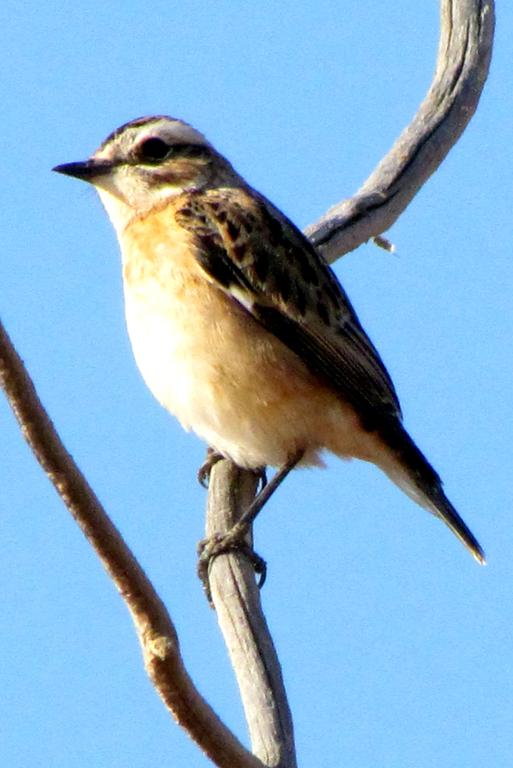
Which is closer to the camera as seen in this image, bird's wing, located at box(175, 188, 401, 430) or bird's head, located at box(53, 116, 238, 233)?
bird's wing, located at box(175, 188, 401, 430)

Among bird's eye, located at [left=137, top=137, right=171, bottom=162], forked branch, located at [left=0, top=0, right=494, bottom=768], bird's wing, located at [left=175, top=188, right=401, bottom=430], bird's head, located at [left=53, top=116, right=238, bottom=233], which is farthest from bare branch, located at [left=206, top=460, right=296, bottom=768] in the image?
bird's eye, located at [left=137, top=137, right=171, bottom=162]

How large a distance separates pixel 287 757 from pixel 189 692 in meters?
0.90

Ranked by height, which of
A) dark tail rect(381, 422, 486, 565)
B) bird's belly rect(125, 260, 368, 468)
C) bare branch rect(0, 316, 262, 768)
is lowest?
bare branch rect(0, 316, 262, 768)

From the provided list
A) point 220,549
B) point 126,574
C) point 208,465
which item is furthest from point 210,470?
point 126,574

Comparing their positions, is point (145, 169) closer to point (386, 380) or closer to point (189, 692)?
point (386, 380)

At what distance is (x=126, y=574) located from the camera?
14.8 feet

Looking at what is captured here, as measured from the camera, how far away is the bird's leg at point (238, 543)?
7430 millimetres

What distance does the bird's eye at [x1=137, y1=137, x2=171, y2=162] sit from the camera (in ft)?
30.5

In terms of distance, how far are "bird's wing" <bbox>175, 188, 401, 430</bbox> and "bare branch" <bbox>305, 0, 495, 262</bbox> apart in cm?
40

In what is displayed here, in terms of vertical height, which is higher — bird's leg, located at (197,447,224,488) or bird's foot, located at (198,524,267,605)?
bird's leg, located at (197,447,224,488)

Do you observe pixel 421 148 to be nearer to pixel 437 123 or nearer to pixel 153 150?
pixel 437 123

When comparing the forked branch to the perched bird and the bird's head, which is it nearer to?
the perched bird

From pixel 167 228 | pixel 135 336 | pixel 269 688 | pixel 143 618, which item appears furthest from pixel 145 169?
pixel 143 618

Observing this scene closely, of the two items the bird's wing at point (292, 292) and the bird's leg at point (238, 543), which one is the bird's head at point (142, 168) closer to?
the bird's wing at point (292, 292)
